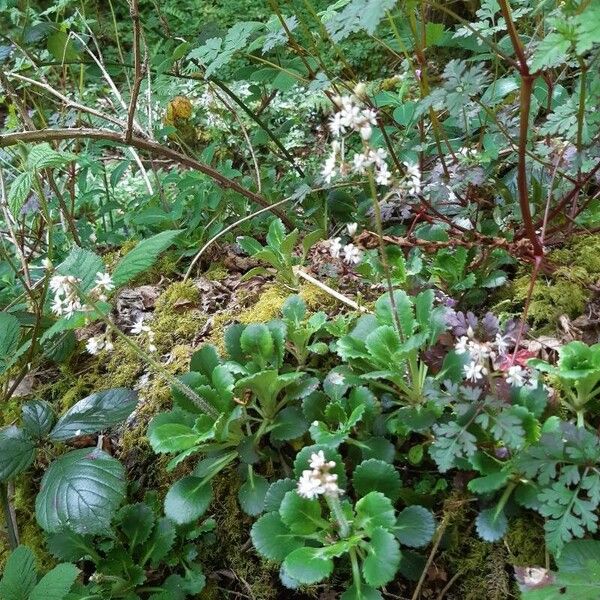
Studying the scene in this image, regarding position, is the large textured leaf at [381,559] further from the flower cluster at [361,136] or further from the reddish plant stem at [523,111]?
the reddish plant stem at [523,111]

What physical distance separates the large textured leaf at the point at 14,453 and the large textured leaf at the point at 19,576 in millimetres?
218

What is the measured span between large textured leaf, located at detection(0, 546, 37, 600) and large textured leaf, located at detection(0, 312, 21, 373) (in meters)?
0.55

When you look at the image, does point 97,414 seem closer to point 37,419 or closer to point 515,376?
point 37,419

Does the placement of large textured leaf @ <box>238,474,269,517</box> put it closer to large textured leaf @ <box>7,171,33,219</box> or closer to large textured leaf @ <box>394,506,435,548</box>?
large textured leaf @ <box>394,506,435,548</box>

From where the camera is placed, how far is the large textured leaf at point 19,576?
139 cm

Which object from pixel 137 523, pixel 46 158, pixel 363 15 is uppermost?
pixel 363 15

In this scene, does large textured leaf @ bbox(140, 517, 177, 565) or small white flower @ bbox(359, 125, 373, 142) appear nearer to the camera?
small white flower @ bbox(359, 125, 373, 142)

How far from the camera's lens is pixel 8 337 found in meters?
1.74

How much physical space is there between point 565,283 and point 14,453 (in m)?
1.62

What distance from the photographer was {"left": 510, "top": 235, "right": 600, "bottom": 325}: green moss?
1666 millimetres

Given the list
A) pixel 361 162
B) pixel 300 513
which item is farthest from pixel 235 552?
pixel 361 162

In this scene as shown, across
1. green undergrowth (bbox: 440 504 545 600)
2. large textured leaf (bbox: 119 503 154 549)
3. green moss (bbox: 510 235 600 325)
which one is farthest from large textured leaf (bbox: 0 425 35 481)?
green moss (bbox: 510 235 600 325)

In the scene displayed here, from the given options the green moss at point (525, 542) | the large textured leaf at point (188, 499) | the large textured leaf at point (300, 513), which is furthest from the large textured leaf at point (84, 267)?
the green moss at point (525, 542)

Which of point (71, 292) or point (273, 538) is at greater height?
point (71, 292)
